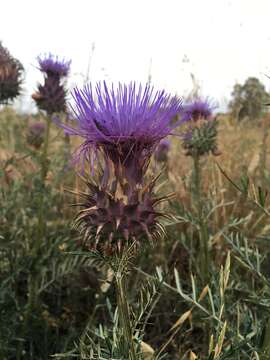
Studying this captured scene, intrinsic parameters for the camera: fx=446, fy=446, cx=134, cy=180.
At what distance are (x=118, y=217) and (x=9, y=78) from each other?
2.07 metres

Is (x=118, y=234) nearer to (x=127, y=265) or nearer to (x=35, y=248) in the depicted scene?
(x=127, y=265)

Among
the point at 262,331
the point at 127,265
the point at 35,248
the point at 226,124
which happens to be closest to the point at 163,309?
the point at 35,248

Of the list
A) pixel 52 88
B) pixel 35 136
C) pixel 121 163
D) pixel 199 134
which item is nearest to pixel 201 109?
pixel 199 134

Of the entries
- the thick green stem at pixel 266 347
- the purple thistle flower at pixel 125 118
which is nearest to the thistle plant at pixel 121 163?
the purple thistle flower at pixel 125 118

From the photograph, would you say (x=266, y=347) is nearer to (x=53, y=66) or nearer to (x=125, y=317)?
(x=125, y=317)

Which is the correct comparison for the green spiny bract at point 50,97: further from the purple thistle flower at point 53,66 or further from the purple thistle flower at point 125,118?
the purple thistle flower at point 125,118

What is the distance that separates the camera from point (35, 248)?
9.18 ft

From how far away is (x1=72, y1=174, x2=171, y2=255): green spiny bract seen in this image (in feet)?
4.30

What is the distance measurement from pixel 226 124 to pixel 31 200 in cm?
334

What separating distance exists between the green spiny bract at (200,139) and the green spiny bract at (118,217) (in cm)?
171

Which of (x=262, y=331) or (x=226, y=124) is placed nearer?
(x=262, y=331)

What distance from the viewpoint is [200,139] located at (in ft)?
10.3

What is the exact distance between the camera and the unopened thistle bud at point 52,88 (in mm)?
3240

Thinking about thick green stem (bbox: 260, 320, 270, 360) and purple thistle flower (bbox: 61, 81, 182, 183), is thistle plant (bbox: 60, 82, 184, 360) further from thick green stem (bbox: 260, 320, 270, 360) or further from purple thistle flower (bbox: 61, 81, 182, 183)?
thick green stem (bbox: 260, 320, 270, 360)
